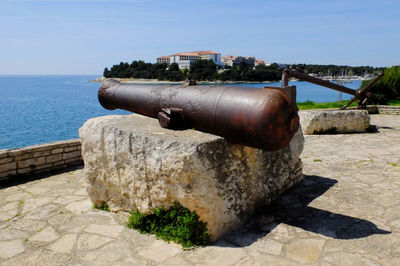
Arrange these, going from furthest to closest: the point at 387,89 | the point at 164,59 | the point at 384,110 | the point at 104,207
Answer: the point at 164,59 → the point at 387,89 → the point at 384,110 → the point at 104,207

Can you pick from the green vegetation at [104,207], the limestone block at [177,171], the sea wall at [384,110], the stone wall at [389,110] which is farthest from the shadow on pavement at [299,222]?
the stone wall at [389,110]

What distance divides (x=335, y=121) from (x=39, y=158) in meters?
8.00

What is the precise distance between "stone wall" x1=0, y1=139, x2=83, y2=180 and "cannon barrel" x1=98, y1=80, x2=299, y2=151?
9.86ft

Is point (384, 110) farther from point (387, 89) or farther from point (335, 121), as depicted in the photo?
point (335, 121)

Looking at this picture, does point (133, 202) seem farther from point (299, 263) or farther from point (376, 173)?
point (376, 173)

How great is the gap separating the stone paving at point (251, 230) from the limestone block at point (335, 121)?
3.90 meters

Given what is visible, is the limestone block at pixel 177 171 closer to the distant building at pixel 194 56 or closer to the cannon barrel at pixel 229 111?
the cannon barrel at pixel 229 111

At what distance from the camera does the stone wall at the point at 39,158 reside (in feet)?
18.1

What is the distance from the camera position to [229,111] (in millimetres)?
2957

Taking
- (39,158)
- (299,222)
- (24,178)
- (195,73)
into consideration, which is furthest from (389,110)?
(195,73)

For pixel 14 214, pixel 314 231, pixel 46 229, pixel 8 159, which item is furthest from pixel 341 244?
pixel 8 159

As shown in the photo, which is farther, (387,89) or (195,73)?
(195,73)

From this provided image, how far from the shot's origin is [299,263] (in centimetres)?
279

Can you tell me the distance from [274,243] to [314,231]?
1.80 feet
